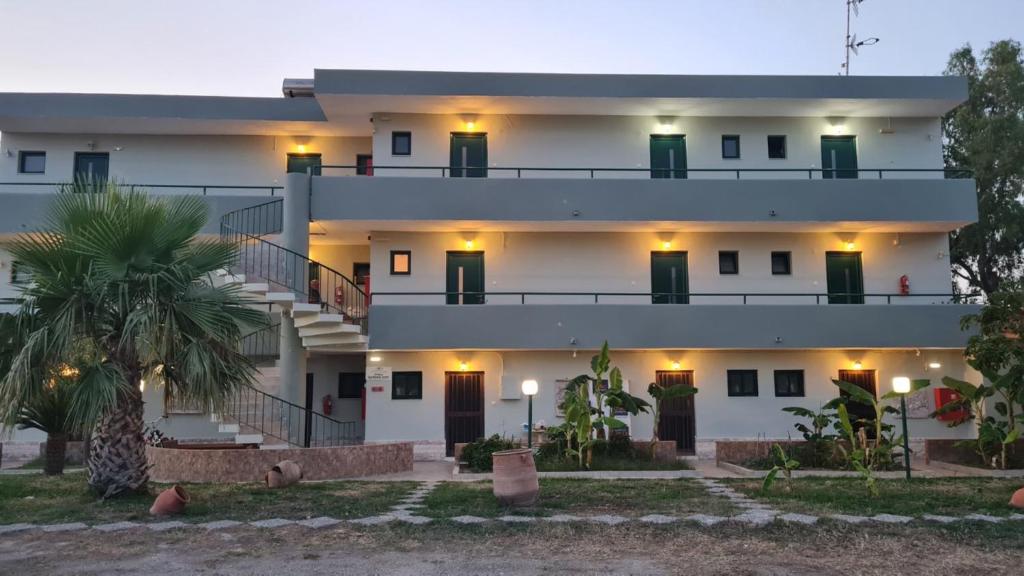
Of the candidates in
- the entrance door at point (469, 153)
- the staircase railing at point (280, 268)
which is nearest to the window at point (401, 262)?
the staircase railing at point (280, 268)

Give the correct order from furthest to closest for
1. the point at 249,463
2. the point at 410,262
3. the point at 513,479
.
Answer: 1. the point at 410,262
2. the point at 249,463
3. the point at 513,479

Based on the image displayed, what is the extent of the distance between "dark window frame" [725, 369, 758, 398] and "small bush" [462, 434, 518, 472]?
7153 mm

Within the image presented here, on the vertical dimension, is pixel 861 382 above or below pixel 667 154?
below

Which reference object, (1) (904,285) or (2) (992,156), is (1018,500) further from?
(2) (992,156)

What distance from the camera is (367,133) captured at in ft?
81.1

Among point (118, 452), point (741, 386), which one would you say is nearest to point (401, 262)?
point (741, 386)

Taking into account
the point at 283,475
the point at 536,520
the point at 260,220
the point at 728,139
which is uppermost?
the point at 728,139

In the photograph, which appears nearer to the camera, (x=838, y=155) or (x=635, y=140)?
(x=635, y=140)

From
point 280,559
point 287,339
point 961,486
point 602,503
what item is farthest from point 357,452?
point 961,486

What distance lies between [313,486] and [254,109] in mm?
12671

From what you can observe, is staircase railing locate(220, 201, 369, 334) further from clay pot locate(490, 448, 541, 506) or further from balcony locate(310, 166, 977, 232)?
clay pot locate(490, 448, 541, 506)

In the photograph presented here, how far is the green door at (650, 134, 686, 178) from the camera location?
77.6 ft

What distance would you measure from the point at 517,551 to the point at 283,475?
22.0ft

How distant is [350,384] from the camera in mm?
23906
